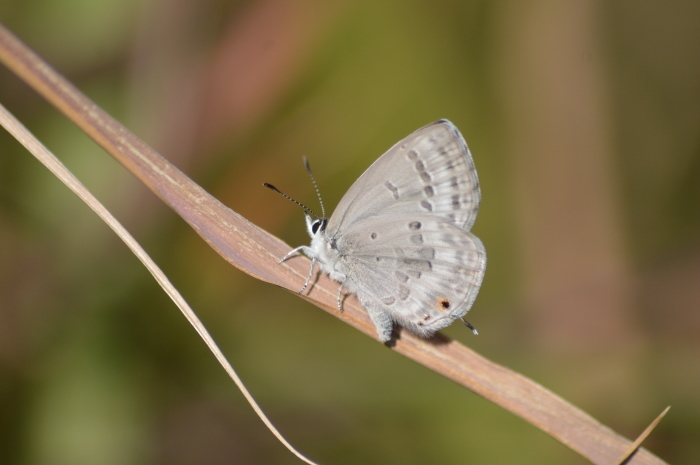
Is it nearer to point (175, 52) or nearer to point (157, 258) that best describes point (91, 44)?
point (175, 52)

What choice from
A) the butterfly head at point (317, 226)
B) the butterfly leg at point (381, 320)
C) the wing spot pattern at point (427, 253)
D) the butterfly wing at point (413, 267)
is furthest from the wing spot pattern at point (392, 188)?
the butterfly leg at point (381, 320)

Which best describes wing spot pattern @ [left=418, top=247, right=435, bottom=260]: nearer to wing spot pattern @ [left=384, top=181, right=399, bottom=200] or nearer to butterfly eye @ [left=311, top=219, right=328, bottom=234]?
wing spot pattern @ [left=384, top=181, right=399, bottom=200]

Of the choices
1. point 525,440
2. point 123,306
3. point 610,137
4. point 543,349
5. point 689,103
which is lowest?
point 123,306

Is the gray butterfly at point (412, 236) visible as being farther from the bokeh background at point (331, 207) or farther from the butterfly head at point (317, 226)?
the bokeh background at point (331, 207)

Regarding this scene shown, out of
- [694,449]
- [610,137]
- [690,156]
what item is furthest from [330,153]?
[694,449]

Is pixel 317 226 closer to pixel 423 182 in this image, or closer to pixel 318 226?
pixel 318 226

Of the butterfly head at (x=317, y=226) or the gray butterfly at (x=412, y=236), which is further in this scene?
the butterfly head at (x=317, y=226)

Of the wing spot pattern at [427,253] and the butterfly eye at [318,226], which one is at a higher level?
the wing spot pattern at [427,253]

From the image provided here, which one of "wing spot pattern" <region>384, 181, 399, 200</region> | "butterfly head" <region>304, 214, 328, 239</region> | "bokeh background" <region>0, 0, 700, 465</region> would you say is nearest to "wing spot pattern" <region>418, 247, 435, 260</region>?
"wing spot pattern" <region>384, 181, 399, 200</region>
